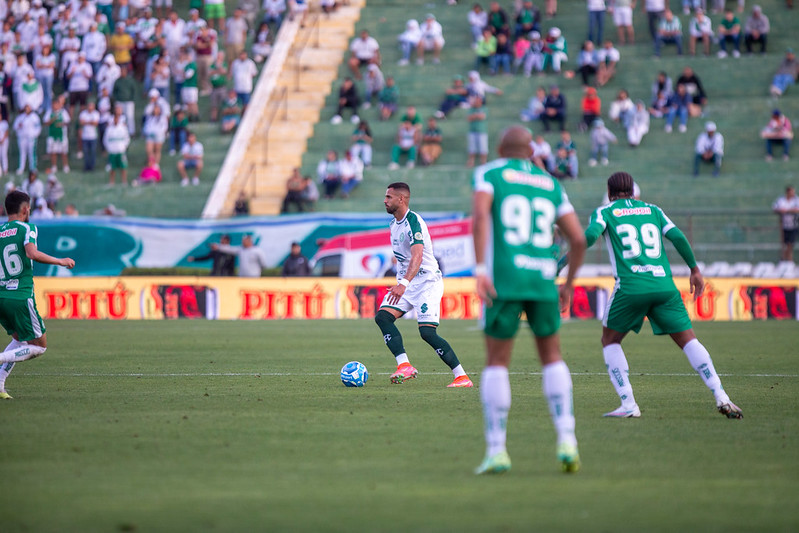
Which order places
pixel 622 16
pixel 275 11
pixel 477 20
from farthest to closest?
pixel 275 11, pixel 477 20, pixel 622 16

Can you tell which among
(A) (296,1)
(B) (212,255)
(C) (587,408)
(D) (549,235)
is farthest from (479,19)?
(D) (549,235)

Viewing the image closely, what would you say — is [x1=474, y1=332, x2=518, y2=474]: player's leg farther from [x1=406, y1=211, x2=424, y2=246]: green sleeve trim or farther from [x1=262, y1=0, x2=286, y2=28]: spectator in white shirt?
[x1=262, y1=0, x2=286, y2=28]: spectator in white shirt

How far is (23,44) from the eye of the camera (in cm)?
3700

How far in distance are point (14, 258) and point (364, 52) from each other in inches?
1067

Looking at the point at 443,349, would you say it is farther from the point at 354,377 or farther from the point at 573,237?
the point at 573,237

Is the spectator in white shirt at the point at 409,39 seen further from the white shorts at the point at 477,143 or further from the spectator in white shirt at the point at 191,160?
the spectator in white shirt at the point at 191,160

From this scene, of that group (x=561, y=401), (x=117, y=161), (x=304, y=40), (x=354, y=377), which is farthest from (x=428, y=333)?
(x=304, y=40)

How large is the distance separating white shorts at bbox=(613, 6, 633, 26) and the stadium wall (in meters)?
12.7

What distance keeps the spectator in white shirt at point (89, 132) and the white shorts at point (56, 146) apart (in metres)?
0.59

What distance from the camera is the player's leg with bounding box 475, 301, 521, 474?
23.7ft

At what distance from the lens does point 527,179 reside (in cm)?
741

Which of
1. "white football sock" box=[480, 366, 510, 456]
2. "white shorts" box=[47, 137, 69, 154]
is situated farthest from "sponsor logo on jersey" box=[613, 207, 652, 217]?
"white shorts" box=[47, 137, 69, 154]

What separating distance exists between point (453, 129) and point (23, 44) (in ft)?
46.8

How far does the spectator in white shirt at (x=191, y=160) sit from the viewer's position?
115 ft
